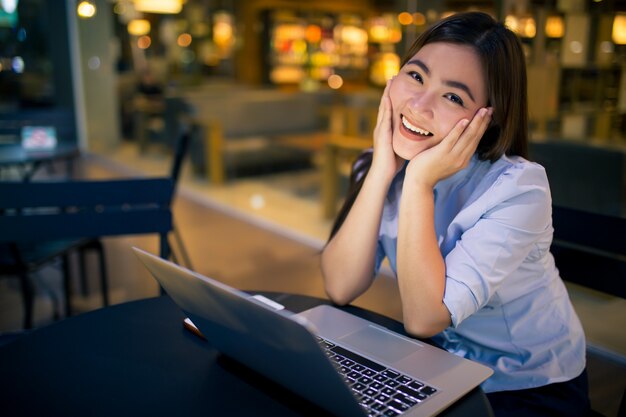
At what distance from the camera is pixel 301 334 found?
639 millimetres

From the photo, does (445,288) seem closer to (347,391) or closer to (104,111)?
(347,391)

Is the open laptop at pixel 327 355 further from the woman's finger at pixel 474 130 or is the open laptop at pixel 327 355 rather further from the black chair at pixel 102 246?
the black chair at pixel 102 246

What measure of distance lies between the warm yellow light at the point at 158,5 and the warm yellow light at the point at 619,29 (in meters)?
9.00

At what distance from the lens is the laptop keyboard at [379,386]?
80 cm

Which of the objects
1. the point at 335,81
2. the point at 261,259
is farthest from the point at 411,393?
the point at 335,81

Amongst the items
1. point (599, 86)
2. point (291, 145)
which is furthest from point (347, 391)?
point (291, 145)

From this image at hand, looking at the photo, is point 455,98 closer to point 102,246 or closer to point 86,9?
point 102,246

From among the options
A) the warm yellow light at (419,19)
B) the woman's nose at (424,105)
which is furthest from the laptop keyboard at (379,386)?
the warm yellow light at (419,19)

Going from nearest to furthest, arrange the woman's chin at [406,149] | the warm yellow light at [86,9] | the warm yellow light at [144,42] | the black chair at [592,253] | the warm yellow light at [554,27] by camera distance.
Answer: the woman's chin at [406,149], the black chair at [592,253], the warm yellow light at [554,27], the warm yellow light at [86,9], the warm yellow light at [144,42]

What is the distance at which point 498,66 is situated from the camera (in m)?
1.07

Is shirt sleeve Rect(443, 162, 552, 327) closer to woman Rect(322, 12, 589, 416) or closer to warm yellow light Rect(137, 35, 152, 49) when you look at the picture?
woman Rect(322, 12, 589, 416)

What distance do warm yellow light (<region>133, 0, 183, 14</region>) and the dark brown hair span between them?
9.73m

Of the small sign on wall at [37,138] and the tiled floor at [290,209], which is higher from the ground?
the small sign on wall at [37,138]

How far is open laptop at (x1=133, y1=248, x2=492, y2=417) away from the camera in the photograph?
0.68m
